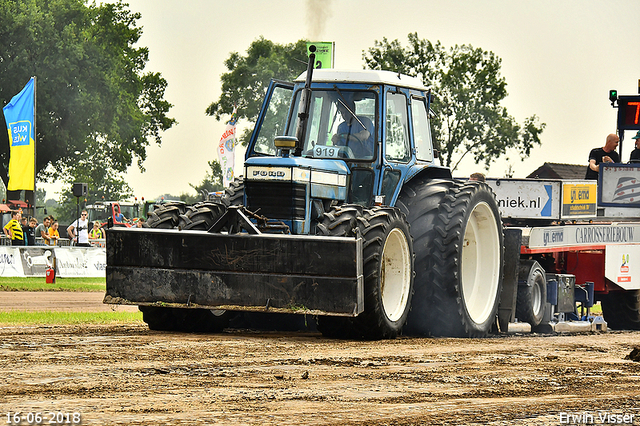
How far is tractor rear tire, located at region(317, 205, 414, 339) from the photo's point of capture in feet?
31.1

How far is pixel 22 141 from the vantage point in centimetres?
2888

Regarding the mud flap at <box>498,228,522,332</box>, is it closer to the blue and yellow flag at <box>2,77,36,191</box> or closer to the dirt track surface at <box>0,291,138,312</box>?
the dirt track surface at <box>0,291,138,312</box>

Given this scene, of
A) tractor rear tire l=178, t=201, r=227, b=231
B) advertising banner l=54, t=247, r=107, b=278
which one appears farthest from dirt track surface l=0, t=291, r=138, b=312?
tractor rear tire l=178, t=201, r=227, b=231

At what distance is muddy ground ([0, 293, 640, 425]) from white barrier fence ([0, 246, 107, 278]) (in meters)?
15.5

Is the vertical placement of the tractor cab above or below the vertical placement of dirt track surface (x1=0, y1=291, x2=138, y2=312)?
above

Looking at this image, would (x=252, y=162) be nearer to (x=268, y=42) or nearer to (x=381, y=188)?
(x=381, y=188)

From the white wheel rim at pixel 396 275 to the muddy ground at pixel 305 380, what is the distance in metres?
0.47

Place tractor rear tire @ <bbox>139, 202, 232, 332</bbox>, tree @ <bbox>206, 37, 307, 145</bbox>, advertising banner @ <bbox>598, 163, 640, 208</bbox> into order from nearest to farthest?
tractor rear tire @ <bbox>139, 202, 232, 332</bbox> → advertising banner @ <bbox>598, 163, 640, 208</bbox> → tree @ <bbox>206, 37, 307, 145</bbox>

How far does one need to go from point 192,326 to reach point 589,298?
7273 millimetres

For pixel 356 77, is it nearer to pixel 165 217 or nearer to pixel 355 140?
pixel 355 140

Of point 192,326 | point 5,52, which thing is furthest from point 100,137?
point 192,326

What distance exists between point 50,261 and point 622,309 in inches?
596

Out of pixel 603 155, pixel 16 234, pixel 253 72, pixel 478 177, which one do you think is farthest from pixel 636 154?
pixel 253 72

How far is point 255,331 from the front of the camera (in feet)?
37.5
